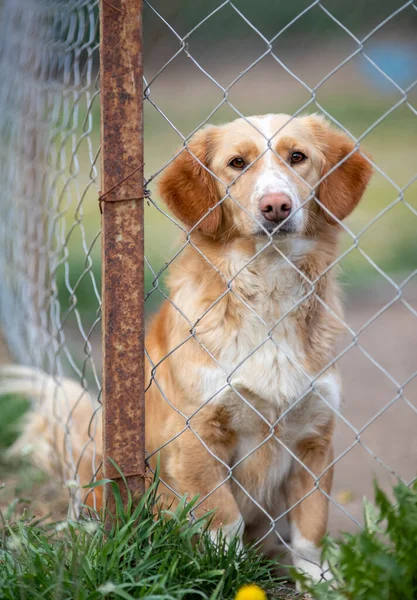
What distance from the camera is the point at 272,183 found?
2008 millimetres

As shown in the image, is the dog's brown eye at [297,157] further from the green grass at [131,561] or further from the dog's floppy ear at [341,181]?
the green grass at [131,561]

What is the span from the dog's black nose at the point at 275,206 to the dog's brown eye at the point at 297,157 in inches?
10.0

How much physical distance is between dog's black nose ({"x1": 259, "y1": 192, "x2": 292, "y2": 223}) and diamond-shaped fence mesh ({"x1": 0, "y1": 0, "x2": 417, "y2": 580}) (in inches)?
3.3

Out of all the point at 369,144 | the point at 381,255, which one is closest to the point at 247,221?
the point at 381,255

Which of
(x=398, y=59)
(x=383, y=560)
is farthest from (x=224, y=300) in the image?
(x=398, y=59)

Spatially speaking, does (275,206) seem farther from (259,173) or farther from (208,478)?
(208,478)

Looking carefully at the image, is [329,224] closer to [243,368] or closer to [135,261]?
[243,368]

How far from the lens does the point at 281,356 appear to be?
2125 mm

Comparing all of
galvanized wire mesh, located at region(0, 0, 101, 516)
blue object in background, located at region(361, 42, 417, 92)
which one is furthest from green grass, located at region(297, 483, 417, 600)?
blue object in background, located at region(361, 42, 417, 92)

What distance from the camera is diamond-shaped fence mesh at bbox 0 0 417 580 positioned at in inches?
80.6

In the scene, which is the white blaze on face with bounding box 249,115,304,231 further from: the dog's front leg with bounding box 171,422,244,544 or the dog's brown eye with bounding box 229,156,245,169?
the dog's front leg with bounding box 171,422,244,544

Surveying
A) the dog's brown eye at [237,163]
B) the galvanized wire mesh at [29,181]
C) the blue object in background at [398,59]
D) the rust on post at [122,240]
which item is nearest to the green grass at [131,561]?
the rust on post at [122,240]

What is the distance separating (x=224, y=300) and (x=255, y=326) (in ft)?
0.39

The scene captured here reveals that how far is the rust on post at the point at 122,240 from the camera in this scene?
171 cm
